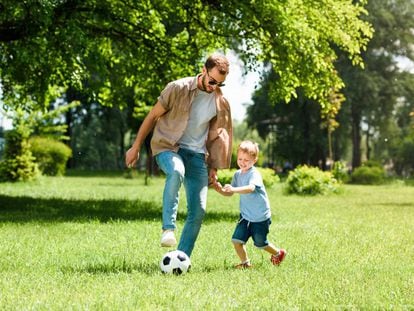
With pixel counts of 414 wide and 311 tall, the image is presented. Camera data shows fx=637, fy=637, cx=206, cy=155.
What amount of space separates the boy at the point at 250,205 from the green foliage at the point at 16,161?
23.3 meters

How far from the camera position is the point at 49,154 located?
37.7 m

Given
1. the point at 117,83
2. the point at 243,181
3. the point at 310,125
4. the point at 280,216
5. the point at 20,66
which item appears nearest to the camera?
the point at 243,181

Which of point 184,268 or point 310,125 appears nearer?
point 184,268

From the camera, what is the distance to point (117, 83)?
2080 cm

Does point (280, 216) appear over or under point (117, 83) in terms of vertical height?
under

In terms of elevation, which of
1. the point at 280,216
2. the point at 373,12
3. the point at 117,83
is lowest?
the point at 280,216

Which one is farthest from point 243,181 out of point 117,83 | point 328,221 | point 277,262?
point 117,83

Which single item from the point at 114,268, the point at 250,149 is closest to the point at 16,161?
the point at 114,268

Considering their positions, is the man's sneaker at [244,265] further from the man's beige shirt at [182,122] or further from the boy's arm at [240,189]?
the man's beige shirt at [182,122]

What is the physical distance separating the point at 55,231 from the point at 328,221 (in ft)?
20.6

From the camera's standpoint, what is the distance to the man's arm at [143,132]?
22.3 ft

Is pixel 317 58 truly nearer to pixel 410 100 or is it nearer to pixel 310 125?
pixel 310 125

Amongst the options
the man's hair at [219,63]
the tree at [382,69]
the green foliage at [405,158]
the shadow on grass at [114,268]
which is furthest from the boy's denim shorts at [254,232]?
the green foliage at [405,158]

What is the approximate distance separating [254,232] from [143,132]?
69.6 inches
